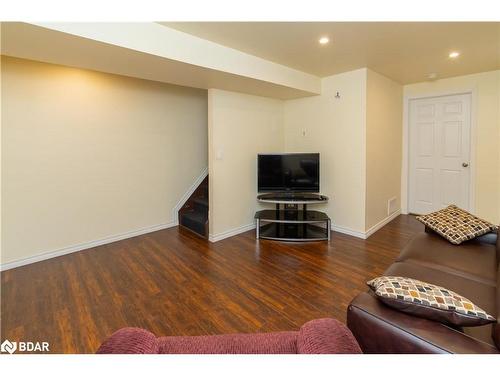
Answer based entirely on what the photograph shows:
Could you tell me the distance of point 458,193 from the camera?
4.23 metres

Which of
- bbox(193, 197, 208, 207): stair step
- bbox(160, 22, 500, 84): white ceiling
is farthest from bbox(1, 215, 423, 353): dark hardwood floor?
bbox(160, 22, 500, 84): white ceiling

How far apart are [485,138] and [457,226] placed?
256 cm

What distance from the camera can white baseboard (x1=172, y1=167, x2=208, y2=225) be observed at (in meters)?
4.37

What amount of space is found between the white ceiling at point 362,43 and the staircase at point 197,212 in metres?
2.37

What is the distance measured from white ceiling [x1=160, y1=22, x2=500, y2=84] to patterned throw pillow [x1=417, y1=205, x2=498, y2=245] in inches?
66.4

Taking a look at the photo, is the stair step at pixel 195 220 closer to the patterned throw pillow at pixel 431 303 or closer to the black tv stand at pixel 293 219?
the black tv stand at pixel 293 219

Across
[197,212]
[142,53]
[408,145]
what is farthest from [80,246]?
[408,145]

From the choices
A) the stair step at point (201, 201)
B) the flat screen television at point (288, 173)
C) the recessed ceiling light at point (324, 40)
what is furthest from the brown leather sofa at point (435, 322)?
the stair step at point (201, 201)

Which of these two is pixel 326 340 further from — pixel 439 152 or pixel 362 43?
pixel 439 152

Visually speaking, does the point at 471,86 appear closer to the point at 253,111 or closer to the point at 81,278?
the point at 253,111

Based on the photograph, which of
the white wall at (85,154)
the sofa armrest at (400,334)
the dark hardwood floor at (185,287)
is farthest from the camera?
the white wall at (85,154)

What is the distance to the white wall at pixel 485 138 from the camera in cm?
380

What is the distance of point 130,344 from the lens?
2.82 ft

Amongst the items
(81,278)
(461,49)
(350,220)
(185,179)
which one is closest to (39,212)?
(81,278)
